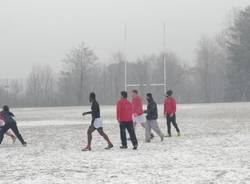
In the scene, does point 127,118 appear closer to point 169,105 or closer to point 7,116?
point 169,105

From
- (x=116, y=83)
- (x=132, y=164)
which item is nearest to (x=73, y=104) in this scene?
(x=116, y=83)

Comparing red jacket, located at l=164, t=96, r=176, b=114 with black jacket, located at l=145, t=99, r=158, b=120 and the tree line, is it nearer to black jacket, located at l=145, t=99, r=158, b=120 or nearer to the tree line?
black jacket, located at l=145, t=99, r=158, b=120

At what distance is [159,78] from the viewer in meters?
110

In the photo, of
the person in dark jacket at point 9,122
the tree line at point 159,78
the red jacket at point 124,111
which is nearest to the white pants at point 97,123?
the red jacket at point 124,111

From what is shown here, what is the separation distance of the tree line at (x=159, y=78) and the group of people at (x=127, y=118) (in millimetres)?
65804

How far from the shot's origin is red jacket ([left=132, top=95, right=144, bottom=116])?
18422 millimetres

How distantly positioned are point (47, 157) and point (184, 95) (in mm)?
93193

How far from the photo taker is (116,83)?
106 meters

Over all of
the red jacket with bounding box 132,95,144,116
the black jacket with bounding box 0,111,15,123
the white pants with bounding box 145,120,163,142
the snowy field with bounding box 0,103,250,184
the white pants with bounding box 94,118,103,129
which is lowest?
the snowy field with bounding box 0,103,250,184

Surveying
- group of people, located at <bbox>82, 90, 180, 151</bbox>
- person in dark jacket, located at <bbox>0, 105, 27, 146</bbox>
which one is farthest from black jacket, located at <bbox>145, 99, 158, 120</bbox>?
person in dark jacket, located at <bbox>0, 105, 27, 146</bbox>

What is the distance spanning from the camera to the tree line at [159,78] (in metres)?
87.0

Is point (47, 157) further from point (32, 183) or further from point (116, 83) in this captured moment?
A: point (116, 83)

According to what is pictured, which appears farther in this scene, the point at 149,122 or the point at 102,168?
the point at 149,122

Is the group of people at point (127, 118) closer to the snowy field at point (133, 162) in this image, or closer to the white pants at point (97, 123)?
the white pants at point (97, 123)
